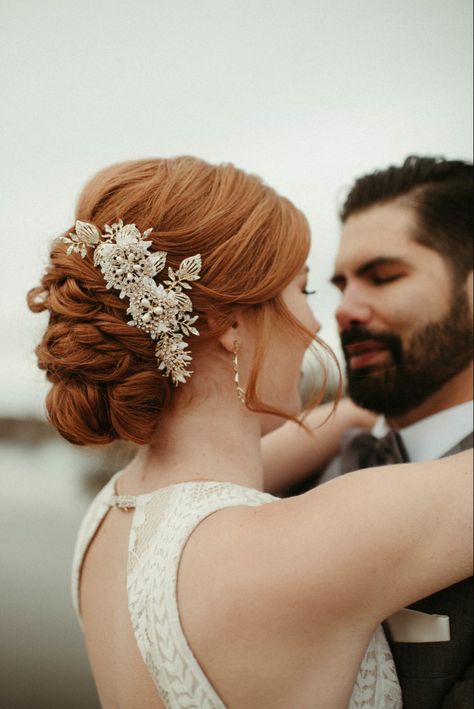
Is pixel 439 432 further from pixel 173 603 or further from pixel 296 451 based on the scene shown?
pixel 173 603

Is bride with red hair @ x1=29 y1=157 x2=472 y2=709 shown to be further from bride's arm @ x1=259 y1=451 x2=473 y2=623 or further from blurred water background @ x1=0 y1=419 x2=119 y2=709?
blurred water background @ x1=0 y1=419 x2=119 y2=709

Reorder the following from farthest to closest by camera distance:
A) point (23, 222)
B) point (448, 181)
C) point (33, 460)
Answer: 1. point (33, 460)
2. point (448, 181)
3. point (23, 222)

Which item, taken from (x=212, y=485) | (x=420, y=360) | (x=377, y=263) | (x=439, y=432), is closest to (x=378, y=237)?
(x=377, y=263)

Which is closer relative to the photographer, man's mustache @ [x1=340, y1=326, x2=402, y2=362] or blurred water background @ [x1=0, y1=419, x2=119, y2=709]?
man's mustache @ [x1=340, y1=326, x2=402, y2=362]

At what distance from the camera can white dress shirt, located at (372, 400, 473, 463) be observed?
74.7 inches

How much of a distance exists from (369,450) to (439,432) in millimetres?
277

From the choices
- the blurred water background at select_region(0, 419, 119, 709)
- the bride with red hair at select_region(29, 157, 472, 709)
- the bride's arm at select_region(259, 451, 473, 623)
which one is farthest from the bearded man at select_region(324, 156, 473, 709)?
the blurred water background at select_region(0, 419, 119, 709)

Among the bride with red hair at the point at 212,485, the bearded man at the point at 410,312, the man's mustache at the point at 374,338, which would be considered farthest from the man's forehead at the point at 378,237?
the bride with red hair at the point at 212,485

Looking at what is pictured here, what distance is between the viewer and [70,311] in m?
1.21

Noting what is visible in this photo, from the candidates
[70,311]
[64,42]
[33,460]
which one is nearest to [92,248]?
[70,311]

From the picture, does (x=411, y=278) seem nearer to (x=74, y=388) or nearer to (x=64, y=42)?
(x=74, y=388)

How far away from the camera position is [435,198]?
2.35 meters

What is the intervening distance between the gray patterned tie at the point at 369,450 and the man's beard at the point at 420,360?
0.16 m

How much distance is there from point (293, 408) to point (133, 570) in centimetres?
59
